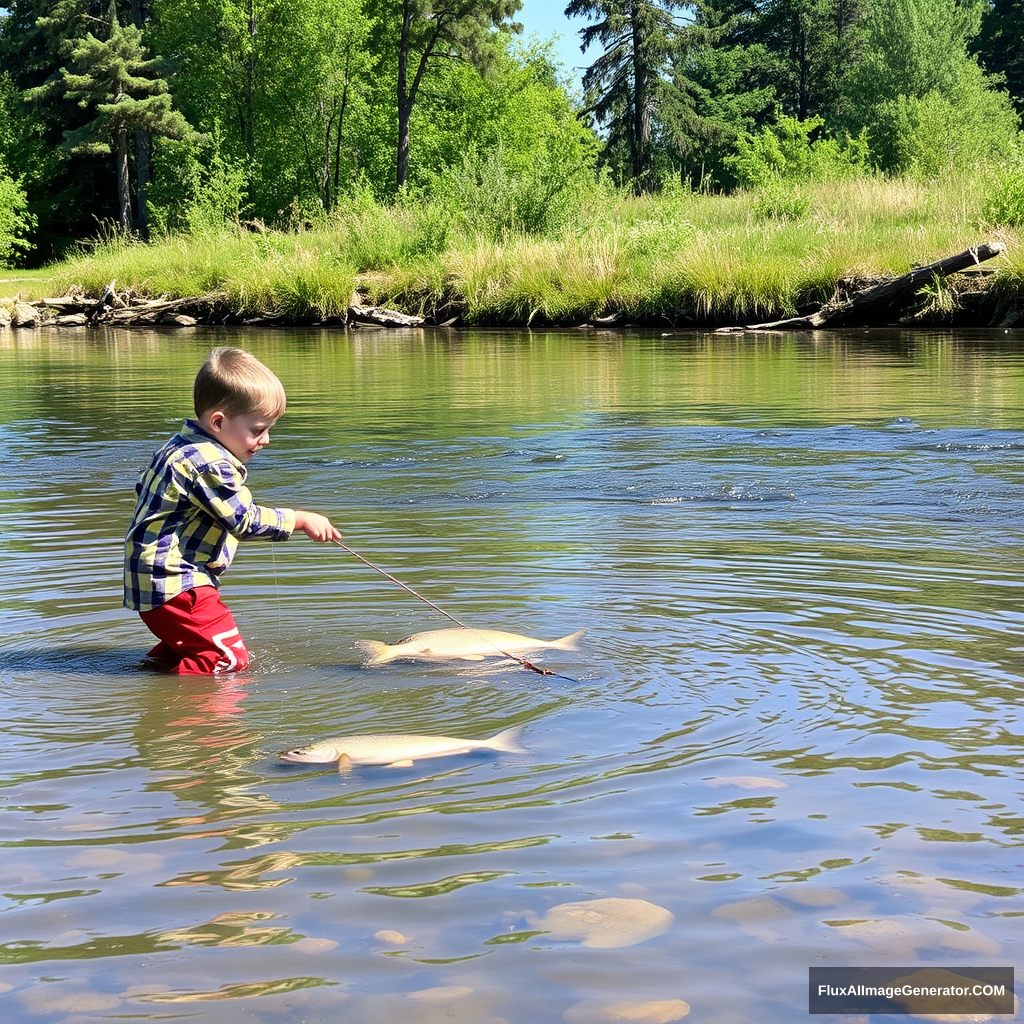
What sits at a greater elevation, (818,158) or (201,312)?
(818,158)

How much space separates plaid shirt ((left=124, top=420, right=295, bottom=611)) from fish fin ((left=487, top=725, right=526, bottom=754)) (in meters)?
1.31

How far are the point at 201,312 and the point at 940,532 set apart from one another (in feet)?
88.9

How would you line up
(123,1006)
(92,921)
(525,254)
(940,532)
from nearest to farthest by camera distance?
(123,1006) < (92,921) < (940,532) < (525,254)

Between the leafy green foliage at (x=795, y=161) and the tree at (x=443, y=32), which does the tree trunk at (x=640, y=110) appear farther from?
the leafy green foliage at (x=795, y=161)

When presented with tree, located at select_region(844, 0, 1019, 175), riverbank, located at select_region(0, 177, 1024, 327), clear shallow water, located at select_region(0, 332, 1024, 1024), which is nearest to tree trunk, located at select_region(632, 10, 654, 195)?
tree, located at select_region(844, 0, 1019, 175)

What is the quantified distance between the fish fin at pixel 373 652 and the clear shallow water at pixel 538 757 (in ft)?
0.36

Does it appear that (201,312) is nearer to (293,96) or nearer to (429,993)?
→ (293,96)

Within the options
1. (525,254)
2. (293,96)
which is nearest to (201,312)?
(525,254)

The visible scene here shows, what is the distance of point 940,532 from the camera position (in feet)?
22.7

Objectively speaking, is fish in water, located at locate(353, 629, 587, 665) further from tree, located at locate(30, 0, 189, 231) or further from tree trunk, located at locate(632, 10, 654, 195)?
tree trunk, located at locate(632, 10, 654, 195)

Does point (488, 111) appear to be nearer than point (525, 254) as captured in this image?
No

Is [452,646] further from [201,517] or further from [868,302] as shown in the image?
[868,302]

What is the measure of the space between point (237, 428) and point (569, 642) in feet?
4.72

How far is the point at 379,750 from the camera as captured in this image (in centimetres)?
358
